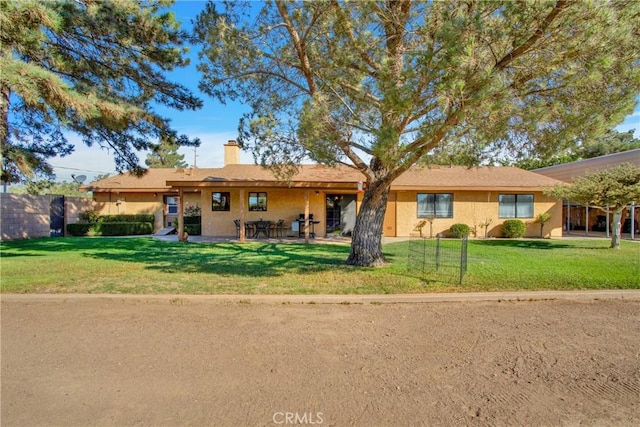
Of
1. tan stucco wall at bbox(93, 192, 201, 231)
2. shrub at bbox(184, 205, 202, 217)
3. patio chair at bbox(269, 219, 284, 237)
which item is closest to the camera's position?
patio chair at bbox(269, 219, 284, 237)

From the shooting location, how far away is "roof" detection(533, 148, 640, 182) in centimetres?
1848

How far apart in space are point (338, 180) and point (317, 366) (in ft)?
44.8

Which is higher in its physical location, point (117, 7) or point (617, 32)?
point (117, 7)

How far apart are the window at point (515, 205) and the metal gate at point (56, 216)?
22399 mm

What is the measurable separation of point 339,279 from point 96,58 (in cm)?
852

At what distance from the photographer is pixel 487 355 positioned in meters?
3.93

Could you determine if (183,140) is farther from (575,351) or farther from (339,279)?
(575,351)

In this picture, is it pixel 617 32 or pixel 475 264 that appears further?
pixel 475 264

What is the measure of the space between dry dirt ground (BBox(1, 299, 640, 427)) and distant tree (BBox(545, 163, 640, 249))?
9318 millimetres

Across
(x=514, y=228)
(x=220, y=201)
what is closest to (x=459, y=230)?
(x=514, y=228)

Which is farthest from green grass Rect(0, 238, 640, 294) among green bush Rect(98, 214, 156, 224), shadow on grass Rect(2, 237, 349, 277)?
green bush Rect(98, 214, 156, 224)

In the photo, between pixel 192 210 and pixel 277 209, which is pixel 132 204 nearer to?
pixel 192 210

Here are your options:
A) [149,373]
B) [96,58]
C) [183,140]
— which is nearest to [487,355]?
[149,373]

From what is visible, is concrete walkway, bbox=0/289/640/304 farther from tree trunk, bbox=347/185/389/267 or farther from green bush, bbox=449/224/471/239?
green bush, bbox=449/224/471/239
